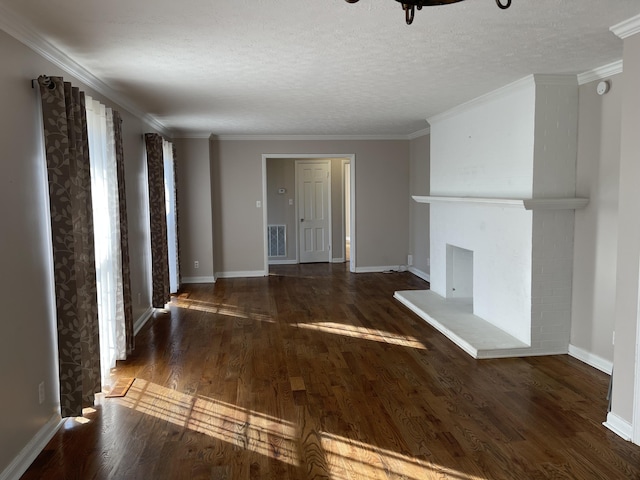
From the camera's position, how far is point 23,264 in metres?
2.64

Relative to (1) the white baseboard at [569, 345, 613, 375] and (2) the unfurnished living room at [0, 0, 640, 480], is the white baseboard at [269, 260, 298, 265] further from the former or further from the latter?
(1) the white baseboard at [569, 345, 613, 375]

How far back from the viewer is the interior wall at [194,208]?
7676mm

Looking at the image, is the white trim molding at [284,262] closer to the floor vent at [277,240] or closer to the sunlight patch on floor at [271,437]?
the floor vent at [277,240]

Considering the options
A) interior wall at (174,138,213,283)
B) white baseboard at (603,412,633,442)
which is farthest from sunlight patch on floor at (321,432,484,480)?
interior wall at (174,138,213,283)

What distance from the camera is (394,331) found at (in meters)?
5.12

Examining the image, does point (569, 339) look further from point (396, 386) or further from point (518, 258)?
point (396, 386)

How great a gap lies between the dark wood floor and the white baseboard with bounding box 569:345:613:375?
0.08m

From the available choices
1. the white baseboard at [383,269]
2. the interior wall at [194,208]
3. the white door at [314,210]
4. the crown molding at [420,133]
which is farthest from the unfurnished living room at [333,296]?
the white door at [314,210]

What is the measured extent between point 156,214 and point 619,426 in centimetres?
488

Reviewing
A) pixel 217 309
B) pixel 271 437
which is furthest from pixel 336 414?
pixel 217 309

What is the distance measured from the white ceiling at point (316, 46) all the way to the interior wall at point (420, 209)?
268cm

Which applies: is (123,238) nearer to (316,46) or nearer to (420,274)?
(316,46)

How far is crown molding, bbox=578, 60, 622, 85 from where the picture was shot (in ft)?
12.0

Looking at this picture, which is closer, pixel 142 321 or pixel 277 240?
pixel 142 321
